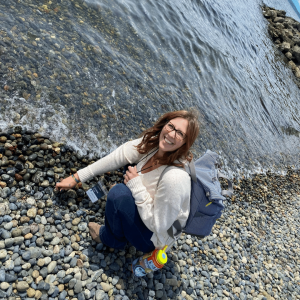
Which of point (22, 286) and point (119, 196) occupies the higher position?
point (119, 196)

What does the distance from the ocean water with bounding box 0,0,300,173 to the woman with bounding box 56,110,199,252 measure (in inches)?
74.3

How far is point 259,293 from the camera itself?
437cm

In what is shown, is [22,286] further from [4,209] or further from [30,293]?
[4,209]

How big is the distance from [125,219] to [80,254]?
953 millimetres

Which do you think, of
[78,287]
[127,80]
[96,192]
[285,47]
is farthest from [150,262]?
[285,47]

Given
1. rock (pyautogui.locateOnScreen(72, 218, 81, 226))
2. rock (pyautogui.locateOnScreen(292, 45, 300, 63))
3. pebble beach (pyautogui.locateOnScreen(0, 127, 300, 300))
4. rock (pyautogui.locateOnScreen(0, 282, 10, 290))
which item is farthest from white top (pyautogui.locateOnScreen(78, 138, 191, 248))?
rock (pyautogui.locateOnScreen(292, 45, 300, 63))

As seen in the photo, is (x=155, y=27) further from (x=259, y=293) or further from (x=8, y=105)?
(x=259, y=293)

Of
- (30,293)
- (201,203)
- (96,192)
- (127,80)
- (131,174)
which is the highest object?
(201,203)

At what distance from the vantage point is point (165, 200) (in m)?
2.45

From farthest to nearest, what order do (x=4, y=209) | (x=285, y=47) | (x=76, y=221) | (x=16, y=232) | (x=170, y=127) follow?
(x=285, y=47)
(x=76, y=221)
(x=4, y=209)
(x=16, y=232)
(x=170, y=127)

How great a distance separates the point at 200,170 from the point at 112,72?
452cm

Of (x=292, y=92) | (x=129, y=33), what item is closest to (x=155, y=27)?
(x=129, y=33)

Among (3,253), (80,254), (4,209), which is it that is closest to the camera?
(3,253)

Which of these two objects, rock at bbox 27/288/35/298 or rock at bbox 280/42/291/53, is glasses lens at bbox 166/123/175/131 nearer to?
rock at bbox 27/288/35/298
